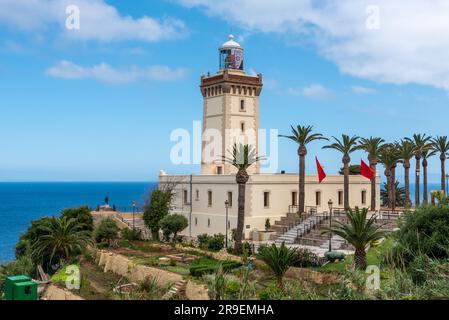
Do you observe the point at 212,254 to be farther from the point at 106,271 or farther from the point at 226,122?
the point at 226,122

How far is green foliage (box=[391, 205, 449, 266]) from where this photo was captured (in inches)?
974

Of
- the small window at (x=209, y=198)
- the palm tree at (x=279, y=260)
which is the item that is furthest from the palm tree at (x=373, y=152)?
the palm tree at (x=279, y=260)

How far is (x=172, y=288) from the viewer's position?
25.7m

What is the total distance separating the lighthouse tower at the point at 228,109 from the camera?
49.7 metres

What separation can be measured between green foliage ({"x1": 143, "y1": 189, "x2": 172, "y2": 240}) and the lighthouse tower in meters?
5.46

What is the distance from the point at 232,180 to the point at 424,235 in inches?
845

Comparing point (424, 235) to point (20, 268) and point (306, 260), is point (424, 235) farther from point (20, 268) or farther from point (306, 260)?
point (20, 268)

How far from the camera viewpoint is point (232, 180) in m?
45.4

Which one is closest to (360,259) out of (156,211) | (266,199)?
(266,199)

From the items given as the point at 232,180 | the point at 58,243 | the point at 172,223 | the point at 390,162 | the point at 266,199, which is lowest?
the point at 58,243

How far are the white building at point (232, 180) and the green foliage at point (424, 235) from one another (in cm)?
1901

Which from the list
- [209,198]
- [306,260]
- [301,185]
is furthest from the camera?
[209,198]

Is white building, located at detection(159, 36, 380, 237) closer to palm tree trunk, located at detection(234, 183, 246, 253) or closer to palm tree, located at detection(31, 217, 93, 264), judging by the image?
palm tree trunk, located at detection(234, 183, 246, 253)
